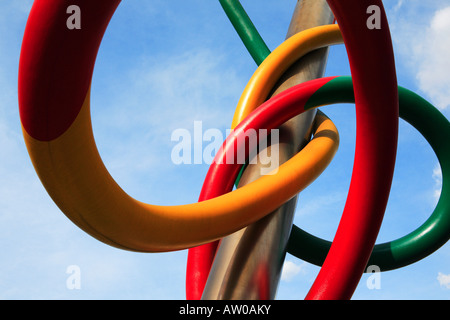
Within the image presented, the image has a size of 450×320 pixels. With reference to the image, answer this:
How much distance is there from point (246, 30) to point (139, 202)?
354cm

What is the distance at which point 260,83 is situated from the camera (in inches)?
155

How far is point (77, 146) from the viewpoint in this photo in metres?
1.96

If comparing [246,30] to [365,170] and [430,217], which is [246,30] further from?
[365,170]

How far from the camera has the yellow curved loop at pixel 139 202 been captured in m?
1.98

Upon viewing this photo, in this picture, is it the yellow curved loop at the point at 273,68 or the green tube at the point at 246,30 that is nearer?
the yellow curved loop at the point at 273,68

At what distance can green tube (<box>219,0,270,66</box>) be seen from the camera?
17.2ft

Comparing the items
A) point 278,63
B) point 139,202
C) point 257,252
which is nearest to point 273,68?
point 278,63

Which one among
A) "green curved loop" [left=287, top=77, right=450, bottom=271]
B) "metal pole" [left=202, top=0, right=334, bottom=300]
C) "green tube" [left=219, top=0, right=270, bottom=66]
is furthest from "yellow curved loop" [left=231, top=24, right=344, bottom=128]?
"green tube" [left=219, top=0, right=270, bottom=66]

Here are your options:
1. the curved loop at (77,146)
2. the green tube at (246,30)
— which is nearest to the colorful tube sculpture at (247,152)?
the curved loop at (77,146)

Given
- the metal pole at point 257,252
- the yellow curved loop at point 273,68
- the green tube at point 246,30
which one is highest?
the green tube at point 246,30

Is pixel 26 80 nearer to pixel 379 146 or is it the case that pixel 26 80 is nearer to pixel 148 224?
pixel 148 224

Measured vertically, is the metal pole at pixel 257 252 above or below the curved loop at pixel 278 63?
below

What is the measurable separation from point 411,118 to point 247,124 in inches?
56.7

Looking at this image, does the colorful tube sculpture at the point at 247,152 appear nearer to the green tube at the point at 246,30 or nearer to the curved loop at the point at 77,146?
the curved loop at the point at 77,146
